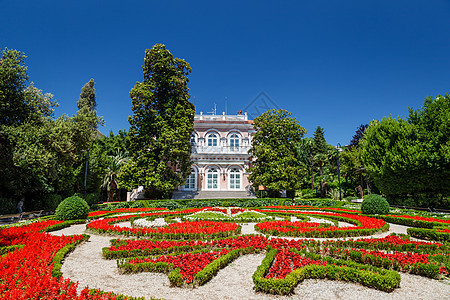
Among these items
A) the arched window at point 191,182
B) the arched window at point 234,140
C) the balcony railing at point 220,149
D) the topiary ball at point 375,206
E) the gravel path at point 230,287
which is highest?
the arched window at point 234,140

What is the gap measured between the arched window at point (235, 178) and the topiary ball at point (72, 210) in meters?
19.2

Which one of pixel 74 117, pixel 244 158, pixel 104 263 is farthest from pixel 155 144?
pixel 104 263

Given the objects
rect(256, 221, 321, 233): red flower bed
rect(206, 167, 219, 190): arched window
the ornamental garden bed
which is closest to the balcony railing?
rect(206, 167, 219, 190): arched window

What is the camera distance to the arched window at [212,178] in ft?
99.1

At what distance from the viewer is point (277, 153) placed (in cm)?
2575

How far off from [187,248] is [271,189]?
19.7 metres

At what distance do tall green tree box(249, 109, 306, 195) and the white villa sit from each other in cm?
402

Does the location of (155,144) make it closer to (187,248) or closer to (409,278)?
(187,248)

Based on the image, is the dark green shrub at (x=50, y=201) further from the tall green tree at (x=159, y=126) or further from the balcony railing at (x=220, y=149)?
the balcony railing at (x=220, y=149)

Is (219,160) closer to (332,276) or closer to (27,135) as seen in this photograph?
(27,135)

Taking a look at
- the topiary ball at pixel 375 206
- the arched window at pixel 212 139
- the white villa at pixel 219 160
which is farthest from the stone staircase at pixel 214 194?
the topiary ball at pixel 375 206

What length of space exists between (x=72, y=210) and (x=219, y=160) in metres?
19.5

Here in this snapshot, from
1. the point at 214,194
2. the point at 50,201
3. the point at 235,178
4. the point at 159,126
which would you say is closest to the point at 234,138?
the point at 235,178

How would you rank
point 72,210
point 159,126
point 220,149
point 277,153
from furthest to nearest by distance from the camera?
point 220,149
point 277,153
point 159,126
point 72,210
